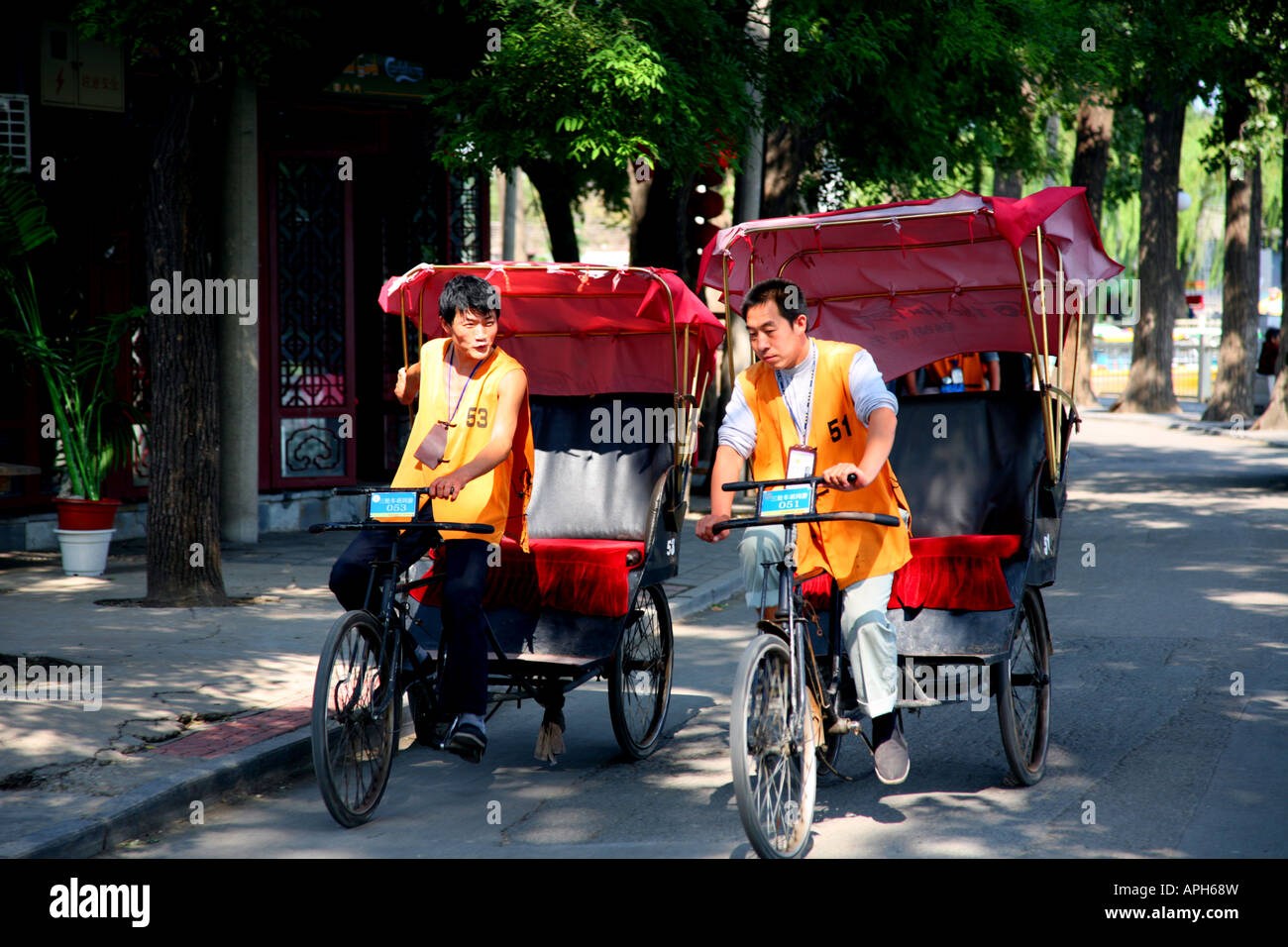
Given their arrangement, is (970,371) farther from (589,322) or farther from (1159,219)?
(1159,219)

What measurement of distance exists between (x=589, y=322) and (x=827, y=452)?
7.38 feet

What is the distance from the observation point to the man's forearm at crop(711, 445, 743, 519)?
491 cm

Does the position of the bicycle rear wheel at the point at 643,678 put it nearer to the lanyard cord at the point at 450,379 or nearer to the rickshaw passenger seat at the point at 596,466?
the rickshaw passenger seat at the point at 596,466

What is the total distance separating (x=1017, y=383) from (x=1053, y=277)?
10.7 ft

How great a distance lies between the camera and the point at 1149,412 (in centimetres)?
3197

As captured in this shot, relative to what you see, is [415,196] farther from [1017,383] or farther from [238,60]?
[1017,383]

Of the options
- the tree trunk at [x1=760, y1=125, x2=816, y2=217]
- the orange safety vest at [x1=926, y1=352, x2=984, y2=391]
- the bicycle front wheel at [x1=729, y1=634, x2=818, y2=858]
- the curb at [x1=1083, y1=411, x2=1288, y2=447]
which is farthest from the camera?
the curb at [x1=1083, y1=411, x2=1288, y2=447]

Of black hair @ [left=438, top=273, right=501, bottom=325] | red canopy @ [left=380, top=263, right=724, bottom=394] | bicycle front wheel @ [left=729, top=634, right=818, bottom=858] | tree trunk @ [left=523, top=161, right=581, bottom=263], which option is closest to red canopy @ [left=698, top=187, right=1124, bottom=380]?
red canopy @ [left=380, top=263, right=724, bottom=394]

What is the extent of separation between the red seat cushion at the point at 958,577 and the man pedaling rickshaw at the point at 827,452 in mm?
516

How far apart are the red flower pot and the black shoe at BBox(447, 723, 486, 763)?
5957 mm

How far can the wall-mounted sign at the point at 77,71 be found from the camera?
11.4 m

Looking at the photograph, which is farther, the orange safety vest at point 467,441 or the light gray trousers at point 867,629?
the orange safety vest at point 467,441

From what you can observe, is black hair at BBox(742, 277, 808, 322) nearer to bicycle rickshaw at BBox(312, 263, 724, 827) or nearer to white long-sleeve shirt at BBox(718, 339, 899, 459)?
white long-sleeve shirt at BBox(718, 339, 899, 459)

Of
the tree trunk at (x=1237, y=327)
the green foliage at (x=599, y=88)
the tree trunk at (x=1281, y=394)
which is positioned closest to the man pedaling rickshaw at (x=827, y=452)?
the green foliage at (x=599, y=88)
